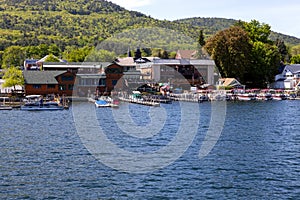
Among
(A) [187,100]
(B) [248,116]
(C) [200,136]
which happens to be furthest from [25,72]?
(C) [200,136]

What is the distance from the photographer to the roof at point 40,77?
80.2 metres

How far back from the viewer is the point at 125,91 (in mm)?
88500

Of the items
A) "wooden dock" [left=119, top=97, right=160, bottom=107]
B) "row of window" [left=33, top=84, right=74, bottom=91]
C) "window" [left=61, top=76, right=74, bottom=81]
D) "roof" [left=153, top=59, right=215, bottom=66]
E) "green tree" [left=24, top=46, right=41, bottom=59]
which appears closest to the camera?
"wooden dock" [left=119, top=97, right=160, bottom=107]

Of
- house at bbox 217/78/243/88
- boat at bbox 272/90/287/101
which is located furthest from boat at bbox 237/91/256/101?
house at bbox 217/78/243/88

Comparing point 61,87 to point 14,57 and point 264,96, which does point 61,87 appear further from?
point 14,57

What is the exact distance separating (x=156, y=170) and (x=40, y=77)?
191 ft

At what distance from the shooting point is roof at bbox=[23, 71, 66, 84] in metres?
80.2

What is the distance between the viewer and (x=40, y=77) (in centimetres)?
8131

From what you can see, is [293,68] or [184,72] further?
[293,68]

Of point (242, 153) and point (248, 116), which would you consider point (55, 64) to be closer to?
point (248, 116)

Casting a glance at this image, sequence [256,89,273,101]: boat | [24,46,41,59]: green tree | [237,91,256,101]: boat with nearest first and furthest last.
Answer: [237,91,256,101]: boat, [256,89,273,101]: boat, [24,46,41,59]: green tree

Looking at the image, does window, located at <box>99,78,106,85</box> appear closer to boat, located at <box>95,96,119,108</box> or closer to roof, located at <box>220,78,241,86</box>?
boat, located at <box>95,96,119,108</box>

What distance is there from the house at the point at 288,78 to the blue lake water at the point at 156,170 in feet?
208

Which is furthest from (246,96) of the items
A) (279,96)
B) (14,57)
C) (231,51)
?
(14,57)
